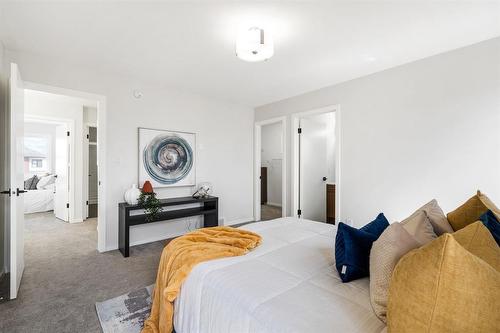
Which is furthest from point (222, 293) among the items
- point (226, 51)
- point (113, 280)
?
point (226, 51)

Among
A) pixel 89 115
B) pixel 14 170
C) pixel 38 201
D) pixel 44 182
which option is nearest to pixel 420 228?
pixel 14 170

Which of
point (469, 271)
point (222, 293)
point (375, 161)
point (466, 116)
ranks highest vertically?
point (466, 116)

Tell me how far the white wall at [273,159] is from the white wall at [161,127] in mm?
1987

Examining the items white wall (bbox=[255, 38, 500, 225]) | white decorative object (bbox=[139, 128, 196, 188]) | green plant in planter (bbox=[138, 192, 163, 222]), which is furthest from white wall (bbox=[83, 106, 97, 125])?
white wall (bbox=[255, 38, 500, 225])

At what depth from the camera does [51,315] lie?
184 cm

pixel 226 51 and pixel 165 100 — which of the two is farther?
pixel 165 100

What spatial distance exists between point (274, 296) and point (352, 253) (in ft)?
1.60

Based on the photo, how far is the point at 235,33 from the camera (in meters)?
2.25

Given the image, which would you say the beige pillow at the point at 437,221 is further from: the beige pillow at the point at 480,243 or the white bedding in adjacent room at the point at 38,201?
the white bedding in adjacent room at the point at 38,201

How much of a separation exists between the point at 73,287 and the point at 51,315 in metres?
0.44

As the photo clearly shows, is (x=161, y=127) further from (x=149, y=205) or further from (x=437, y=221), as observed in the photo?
(x=437, y=221)

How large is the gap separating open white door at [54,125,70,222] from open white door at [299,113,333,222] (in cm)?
473

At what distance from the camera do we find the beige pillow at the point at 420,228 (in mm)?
1062

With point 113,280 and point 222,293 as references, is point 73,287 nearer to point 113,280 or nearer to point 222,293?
point 113,280
